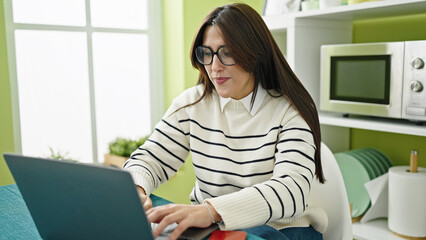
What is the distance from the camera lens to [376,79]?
169 centimetres

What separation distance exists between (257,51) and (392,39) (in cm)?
114

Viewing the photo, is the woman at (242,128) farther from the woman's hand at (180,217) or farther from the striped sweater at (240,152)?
the woman's hand at (180,217)

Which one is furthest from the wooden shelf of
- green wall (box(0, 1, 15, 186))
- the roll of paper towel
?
green wall (box(0, 1, 15, 186))

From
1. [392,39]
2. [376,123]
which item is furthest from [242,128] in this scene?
[392,39]

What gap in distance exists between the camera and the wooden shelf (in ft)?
5.13

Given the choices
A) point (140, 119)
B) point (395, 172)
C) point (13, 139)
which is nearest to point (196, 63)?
point (395, 172)

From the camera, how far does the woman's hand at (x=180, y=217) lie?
0.77 meters

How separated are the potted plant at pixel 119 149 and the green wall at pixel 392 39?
1.25 m

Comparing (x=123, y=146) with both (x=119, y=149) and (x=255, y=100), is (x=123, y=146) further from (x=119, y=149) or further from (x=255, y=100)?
(x=255, y=100)

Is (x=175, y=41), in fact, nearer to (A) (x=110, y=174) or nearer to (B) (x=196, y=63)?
(B) (x=196, y=63)

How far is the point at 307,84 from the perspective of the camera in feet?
6.57

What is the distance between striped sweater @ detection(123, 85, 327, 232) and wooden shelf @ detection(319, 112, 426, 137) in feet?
2.02

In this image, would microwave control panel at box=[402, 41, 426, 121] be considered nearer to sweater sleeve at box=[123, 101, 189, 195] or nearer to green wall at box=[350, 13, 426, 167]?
green wall at box=[350, 13, 426, 167]

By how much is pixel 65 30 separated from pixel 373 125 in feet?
5.55
